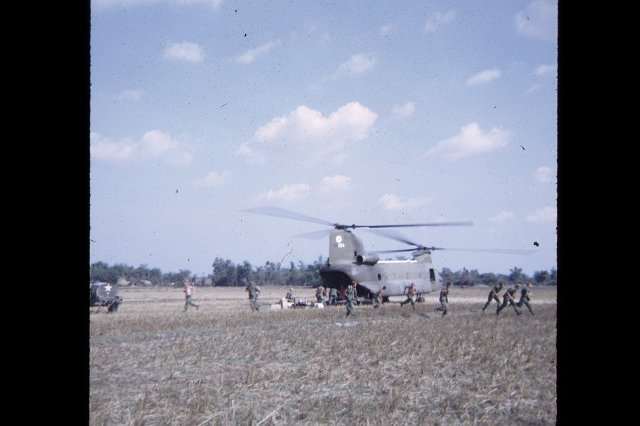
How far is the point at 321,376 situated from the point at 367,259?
21886mm

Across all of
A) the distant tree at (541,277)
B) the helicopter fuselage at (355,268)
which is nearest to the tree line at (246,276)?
the distant tree at (541,277)

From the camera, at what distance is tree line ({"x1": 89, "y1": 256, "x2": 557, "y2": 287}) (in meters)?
104

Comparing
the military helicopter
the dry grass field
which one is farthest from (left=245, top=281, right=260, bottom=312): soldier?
the dry grass field

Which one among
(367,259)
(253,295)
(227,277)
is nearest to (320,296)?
(367,259)

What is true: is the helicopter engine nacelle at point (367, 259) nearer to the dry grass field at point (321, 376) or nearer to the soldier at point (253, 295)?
the soldier at point (253, 295)

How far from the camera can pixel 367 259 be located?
31438 mm

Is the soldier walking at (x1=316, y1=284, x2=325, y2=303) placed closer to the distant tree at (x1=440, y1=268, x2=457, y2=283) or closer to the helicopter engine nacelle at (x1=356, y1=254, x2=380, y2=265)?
the helicopter engine nacelle at (x1=356, y1=254, x2=380, y2=265)

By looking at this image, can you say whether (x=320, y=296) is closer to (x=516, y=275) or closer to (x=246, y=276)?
(x=246, y=276)

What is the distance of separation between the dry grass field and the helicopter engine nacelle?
13.4 meters

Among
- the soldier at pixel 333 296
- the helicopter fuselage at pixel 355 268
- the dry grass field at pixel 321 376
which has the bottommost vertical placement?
the soldier at pixel 333 296

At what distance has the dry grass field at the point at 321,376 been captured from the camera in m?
7.36

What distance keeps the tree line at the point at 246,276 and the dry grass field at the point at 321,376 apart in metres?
81.6
